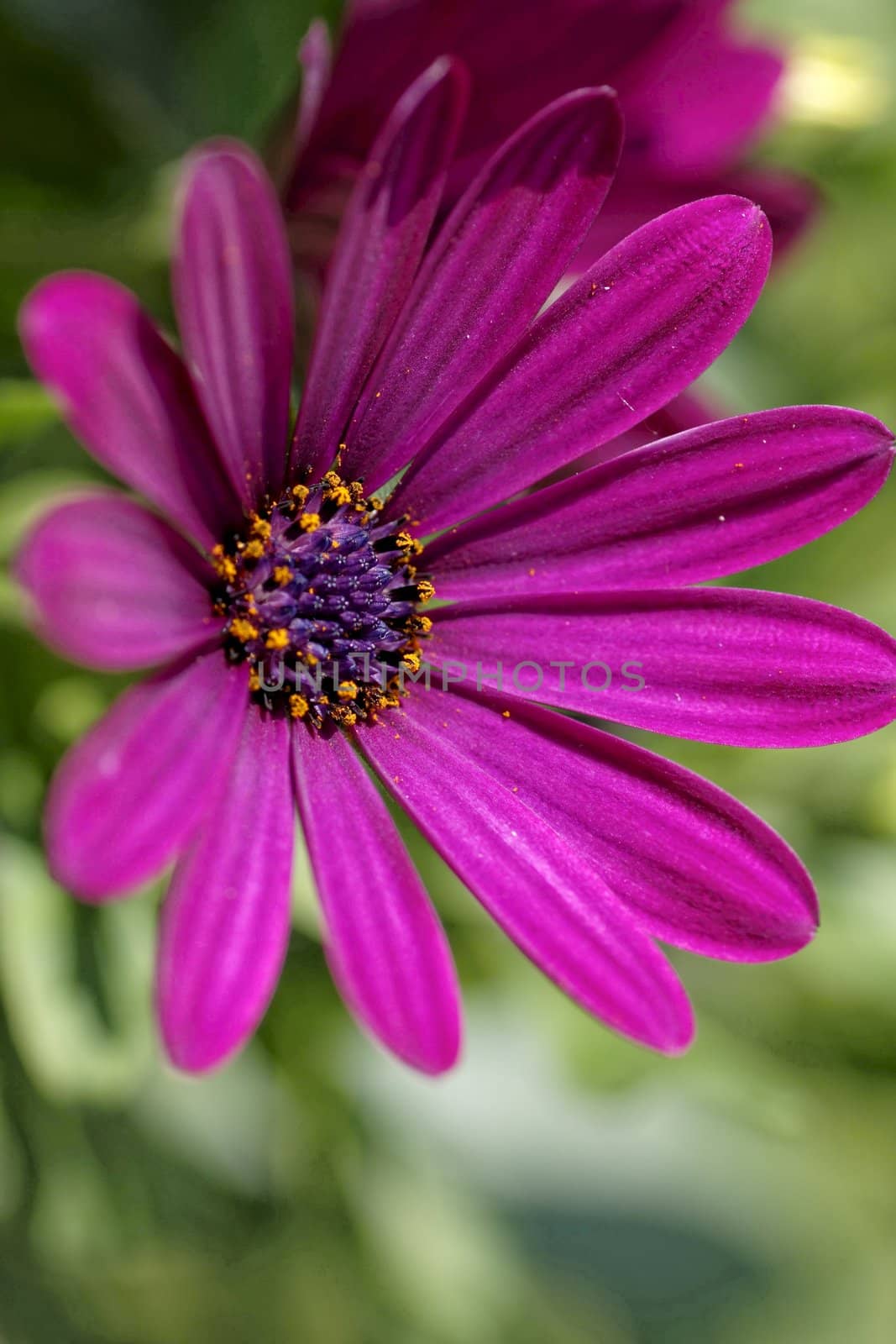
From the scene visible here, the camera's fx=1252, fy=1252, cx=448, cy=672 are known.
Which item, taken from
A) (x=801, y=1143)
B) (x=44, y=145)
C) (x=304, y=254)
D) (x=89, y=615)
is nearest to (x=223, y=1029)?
(x=89, y=615)

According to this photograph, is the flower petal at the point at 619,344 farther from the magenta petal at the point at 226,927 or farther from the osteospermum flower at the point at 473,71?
the magenta petal at the point at 226,927

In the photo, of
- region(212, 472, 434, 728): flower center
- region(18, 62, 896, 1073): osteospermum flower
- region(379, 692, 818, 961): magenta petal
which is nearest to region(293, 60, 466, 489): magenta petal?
region(18, 62, 896, 1073): osteospermum flower

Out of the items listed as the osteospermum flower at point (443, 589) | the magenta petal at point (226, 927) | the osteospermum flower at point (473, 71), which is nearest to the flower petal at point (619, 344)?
the osteospermum flower at point (443, 589)

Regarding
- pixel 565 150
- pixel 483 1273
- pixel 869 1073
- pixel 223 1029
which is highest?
pixel 565 150

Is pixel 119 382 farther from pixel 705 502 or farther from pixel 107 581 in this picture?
pixel 705 502

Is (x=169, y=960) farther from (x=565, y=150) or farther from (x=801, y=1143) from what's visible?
(x=801, y=1143)

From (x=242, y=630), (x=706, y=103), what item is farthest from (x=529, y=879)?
(x=706, y=103)

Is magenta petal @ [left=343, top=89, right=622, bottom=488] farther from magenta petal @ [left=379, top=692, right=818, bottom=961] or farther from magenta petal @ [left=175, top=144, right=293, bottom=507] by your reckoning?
magenta petal @ [left=379, top=692, right=818, bottom=961]
